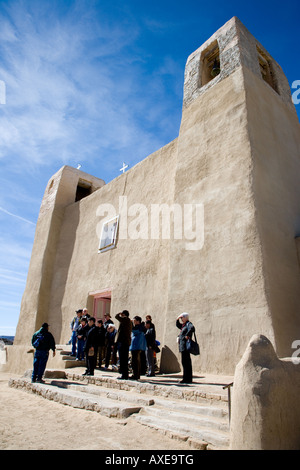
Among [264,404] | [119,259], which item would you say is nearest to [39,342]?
[119,259]

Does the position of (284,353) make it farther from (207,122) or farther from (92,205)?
(92,205)

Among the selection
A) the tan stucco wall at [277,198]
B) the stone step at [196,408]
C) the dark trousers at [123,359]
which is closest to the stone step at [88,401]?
the stone step at [196,408]

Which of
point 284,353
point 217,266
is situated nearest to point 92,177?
point 217,266

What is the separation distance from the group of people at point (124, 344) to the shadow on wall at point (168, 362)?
407 millimetres

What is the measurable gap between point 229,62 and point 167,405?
9022 millimetres

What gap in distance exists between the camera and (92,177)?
1720 cm

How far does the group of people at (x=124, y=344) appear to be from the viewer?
5537 millimetres

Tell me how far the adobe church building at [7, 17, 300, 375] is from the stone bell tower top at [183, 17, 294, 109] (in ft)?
0.15

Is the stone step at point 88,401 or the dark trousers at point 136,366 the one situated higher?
the dark trousers at point 136,366

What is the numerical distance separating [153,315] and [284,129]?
6534mm

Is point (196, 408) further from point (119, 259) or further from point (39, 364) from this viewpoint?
point (119, 259)

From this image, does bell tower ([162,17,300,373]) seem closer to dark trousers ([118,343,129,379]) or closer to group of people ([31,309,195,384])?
group of people ([31,309,195,384])

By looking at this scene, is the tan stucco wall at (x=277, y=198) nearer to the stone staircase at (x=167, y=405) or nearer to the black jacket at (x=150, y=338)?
the stone staircase at (x=167, y=405)

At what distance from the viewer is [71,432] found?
3.67m
